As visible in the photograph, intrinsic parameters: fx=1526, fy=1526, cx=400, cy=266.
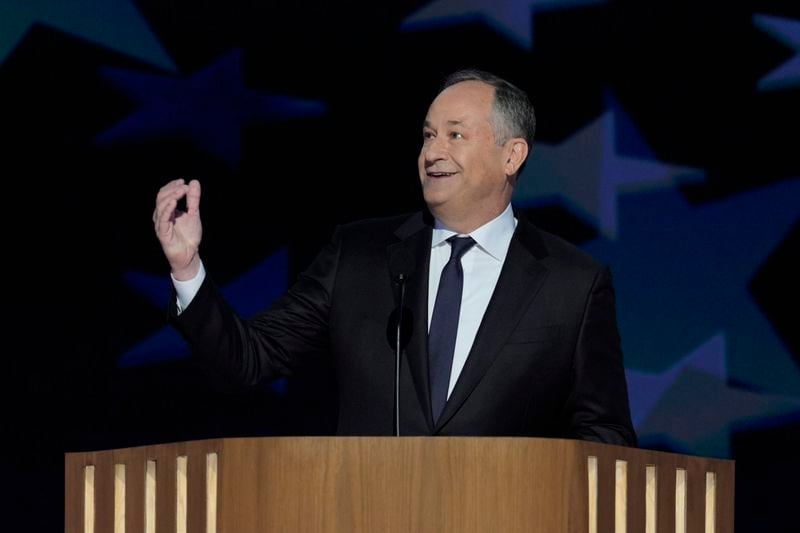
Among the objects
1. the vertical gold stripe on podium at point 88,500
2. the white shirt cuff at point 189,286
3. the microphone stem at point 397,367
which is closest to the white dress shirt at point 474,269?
the microphone stem at point 397,367

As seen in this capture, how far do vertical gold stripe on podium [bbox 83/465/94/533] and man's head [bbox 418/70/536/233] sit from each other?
925mm

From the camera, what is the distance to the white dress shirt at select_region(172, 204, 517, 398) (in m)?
2.73

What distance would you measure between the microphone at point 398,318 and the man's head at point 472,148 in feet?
0.47

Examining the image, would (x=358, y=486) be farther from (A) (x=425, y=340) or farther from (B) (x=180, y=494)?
(A) (x=425, y=340)

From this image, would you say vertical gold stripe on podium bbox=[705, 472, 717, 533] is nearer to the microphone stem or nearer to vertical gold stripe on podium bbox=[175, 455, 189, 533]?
the microphone stem

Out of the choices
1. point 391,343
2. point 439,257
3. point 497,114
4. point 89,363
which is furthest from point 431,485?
point 89,363

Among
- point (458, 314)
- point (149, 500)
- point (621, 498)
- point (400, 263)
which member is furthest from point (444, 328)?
point (149, 500)

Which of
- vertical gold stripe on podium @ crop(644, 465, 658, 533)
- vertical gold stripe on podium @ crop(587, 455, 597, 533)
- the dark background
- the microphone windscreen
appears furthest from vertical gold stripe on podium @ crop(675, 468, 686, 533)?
the dark background

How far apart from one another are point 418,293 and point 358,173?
1415mm

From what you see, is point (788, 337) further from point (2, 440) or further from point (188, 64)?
point (2, 440)

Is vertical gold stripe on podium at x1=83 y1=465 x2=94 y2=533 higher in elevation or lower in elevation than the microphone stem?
lower

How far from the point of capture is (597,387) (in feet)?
9.16

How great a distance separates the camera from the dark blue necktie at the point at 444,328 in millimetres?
2664

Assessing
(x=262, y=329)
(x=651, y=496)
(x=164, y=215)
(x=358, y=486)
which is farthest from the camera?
(x=262, y=329)
